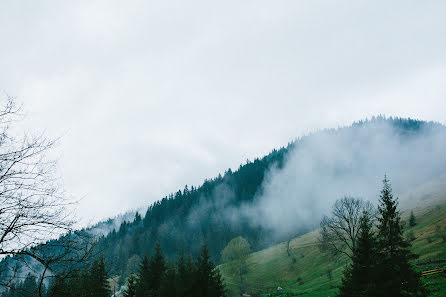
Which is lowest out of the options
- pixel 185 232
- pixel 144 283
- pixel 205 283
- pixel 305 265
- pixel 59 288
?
pixel 305 265

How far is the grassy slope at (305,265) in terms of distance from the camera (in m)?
54.5

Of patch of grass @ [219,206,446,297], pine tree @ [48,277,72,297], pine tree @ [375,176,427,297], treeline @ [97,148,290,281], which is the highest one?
treeline @ [97,148,290,281]

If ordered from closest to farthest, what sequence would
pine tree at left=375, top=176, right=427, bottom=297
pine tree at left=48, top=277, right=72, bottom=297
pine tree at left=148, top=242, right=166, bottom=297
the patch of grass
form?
pine tree at left=48, top=277, right=72, bottom=297 < pine tree at left=375, top=176, right=427, bottom=297 < pine tree at left=148, top=242, right=166, bottom=297 < the patch of grass

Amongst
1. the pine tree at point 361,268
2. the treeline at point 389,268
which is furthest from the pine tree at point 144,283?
the treeline at point 389,268

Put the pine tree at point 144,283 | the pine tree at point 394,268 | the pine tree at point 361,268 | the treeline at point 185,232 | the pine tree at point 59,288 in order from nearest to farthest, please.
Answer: the pine tree at point 59,288, the pine tree at point 394,268, the pine tree at point 361,268, the pine tree at point 144,283, the treeline at point 185,232

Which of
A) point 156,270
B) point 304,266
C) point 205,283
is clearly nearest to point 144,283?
point 156,270

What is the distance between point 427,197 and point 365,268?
13083 cm

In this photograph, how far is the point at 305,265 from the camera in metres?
85.0

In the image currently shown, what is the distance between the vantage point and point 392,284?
16.9 metres

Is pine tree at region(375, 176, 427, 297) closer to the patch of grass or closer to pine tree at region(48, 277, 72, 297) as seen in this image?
pine tree at region(48, 277, 72, 297)

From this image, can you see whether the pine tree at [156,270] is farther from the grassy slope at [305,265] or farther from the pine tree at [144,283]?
the grassy slope at [305,265]

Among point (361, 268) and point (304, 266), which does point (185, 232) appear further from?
point (361, 268)

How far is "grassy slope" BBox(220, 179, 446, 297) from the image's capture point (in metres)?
54.5

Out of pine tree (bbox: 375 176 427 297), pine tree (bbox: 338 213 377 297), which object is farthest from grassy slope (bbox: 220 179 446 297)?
pine tree (bbox: 375 176 427 297)
